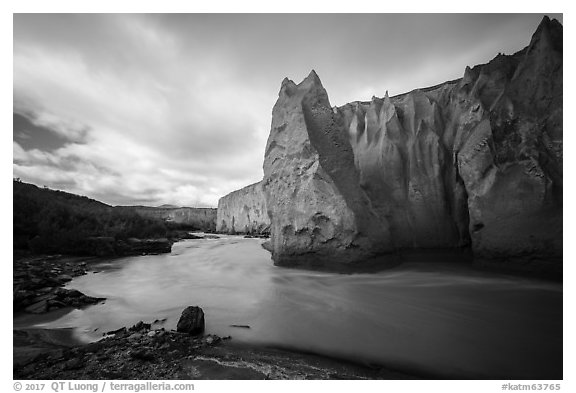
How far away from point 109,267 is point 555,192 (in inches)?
413

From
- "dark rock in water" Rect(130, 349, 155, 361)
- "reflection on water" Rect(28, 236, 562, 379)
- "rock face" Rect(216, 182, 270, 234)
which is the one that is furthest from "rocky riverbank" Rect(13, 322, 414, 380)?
"rock face" Rect(216, 182, 270, 234)

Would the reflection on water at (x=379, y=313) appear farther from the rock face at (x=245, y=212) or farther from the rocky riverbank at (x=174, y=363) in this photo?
the rock face at (x=245, y=212)

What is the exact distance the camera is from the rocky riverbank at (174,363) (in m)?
1.94

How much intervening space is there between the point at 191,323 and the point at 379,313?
2493mm

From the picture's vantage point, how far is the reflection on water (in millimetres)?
2289

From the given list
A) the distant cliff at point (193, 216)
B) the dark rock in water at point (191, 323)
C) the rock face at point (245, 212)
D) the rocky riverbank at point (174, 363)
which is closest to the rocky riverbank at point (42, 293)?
the rocky riverbank at point (174, 363)

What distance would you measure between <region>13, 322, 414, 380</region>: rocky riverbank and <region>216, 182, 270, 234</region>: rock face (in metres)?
24.7

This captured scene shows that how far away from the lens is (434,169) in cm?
677

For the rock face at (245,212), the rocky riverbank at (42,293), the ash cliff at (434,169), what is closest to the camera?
the rocky riverbank at (42,293)

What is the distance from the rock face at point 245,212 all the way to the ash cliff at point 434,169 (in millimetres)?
20937

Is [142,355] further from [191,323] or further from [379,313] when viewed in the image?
[379,313]
